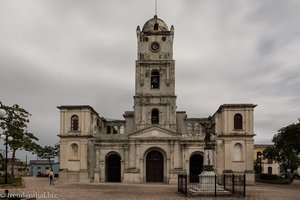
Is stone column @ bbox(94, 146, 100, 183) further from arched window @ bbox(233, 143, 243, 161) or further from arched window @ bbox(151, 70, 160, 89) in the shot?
arched window @ bbox(233, 143, 243, 161)

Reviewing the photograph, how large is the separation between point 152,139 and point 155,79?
8.17 metres

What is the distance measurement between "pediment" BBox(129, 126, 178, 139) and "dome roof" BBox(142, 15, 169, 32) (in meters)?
12.9

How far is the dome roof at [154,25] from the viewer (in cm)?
5500

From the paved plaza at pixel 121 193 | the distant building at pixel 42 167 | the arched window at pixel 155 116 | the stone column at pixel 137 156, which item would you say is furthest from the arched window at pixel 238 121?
the distant building at pixel 42 167

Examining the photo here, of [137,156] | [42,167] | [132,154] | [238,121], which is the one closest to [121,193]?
[137,156]

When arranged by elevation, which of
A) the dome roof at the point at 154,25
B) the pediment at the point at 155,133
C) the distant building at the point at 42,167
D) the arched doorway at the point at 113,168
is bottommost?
the distant building at the point at 42,167

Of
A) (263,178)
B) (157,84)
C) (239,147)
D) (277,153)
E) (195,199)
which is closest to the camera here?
(195,199)

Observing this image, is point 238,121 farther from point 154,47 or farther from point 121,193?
point 121,193

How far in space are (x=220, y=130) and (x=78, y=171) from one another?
18.0m

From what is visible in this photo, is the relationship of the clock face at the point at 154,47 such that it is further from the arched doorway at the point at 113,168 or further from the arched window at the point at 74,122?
the arched doorway at the point at 113,168

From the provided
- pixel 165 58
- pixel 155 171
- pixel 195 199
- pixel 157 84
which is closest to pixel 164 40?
pixel 165 58

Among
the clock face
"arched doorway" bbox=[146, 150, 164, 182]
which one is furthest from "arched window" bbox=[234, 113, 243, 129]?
the clock face

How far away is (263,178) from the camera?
60188mm

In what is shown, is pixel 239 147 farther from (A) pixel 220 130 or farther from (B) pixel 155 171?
(B) pixel 155 171
